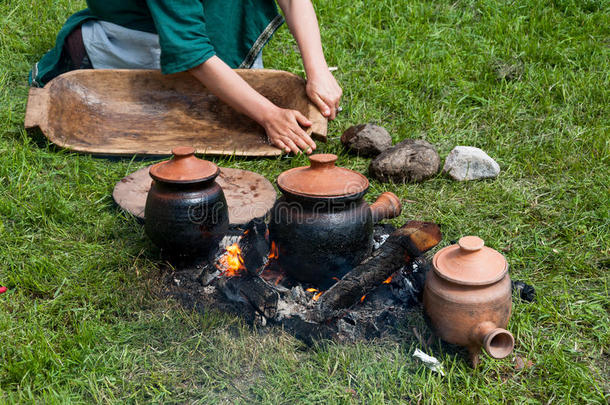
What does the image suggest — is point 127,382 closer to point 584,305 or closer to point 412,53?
point 584,305

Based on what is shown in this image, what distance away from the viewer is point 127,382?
226 centimetres

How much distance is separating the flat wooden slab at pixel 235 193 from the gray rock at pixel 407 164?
0.79 metres

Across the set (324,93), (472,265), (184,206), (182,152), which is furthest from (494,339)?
(324,93)

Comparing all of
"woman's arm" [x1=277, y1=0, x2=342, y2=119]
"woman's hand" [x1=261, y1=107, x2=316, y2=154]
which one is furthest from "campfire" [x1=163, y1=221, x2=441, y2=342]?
"woman's arm" [x1=277, y1=0, x2=342, y2=119]

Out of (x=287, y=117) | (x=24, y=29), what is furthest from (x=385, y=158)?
(x=24, y=29)

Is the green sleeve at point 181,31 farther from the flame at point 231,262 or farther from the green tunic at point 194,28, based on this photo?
the flame at point 231,262

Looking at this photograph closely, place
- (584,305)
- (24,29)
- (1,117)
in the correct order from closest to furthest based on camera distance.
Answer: (584,305), (1,117), (24,29)

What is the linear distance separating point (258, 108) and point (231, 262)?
1466 mm

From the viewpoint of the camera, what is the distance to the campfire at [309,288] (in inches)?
96.8

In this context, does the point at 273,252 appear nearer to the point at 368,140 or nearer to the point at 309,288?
the point at 309,288

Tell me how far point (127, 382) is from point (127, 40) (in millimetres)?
2976

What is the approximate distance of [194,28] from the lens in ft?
12.3

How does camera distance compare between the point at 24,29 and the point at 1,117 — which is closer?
the point at 1,117

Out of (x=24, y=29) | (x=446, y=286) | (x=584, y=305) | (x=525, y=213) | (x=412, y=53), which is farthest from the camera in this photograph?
(x=24, y=29)
